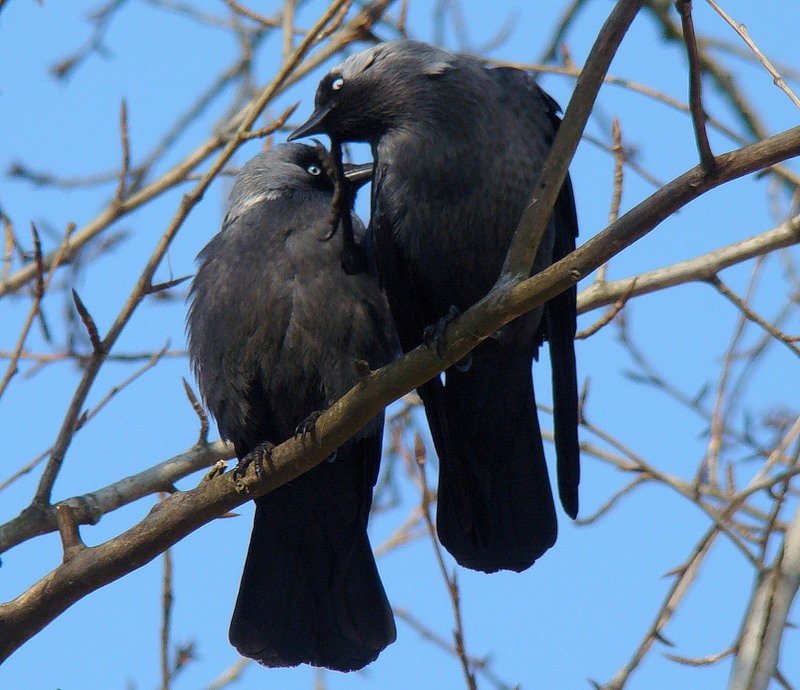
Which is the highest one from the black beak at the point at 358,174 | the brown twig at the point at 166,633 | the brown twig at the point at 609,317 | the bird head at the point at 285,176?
the bird head at the point at 285,176

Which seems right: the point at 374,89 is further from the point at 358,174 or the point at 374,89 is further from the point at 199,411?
the point at 199,411

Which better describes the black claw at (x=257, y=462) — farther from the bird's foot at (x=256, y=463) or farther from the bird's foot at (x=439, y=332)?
the bird's foot at (x=439, y=332)

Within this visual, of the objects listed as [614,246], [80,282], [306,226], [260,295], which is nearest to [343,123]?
[306,226]

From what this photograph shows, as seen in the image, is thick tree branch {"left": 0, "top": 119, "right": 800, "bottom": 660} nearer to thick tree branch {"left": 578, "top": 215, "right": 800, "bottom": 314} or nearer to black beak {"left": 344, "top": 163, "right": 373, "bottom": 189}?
thick tree branch {"left": 578, "top": 215, "right": 800, "bottom": 314}

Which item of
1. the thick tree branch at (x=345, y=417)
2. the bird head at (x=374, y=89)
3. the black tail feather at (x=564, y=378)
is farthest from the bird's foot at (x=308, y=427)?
the bird head at (x=374, y=89)

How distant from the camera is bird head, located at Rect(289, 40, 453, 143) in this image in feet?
13.3

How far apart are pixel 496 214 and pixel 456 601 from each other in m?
1.19

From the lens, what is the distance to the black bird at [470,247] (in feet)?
12.5

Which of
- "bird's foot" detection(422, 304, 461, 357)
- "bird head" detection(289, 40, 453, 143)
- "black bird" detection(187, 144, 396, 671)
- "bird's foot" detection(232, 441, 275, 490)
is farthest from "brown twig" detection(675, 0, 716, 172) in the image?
"black bird" detection(187, 144, 396, 671)

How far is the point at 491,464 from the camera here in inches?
162

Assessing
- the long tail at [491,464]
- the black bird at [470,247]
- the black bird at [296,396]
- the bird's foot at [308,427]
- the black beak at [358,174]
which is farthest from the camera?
the black beak at [358,174]

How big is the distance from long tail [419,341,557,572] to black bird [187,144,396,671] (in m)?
0.32

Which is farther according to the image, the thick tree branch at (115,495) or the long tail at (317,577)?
the long tail at (317,577)

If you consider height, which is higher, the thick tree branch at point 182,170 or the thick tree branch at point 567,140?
the thick tree branch at point 182,170
